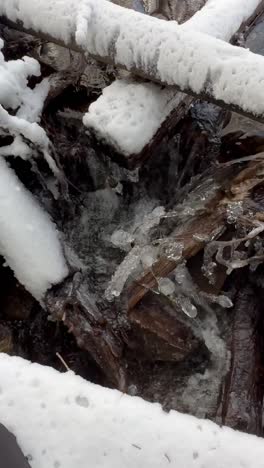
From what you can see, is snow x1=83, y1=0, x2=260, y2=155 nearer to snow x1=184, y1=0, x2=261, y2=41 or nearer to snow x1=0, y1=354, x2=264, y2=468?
snow x1=184, y1=0, x2=261, y2=41

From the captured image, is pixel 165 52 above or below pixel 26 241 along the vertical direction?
above

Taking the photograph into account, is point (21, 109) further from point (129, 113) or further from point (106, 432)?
point (106, 432)

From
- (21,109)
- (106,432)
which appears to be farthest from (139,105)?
(106,432)

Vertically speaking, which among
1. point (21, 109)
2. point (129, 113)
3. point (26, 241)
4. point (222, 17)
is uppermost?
point (222, 17)

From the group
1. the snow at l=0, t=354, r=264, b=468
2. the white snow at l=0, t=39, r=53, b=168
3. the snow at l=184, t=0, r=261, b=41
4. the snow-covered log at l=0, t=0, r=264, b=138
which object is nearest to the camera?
the snow at l=0, t=354, r=264, b=468

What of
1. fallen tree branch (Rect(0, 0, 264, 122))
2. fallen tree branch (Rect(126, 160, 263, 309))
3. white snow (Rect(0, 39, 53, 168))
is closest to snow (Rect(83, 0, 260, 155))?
fallen tree branch (Rect(0, 0, 264, 122))

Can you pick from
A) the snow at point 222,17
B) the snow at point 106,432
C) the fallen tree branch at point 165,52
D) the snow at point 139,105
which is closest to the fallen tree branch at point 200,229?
the fallen tree branch at point 165,52

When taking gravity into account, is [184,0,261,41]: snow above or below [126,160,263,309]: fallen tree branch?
above

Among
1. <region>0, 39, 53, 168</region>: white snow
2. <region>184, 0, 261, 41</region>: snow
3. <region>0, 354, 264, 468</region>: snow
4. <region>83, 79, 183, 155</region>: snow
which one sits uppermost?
<region>184, 0, 261, 41</region>: snow
